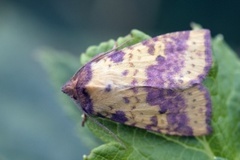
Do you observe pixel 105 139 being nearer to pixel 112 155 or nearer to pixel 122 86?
pixel 112 155

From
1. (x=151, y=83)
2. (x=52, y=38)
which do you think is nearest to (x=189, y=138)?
(x=151, y=83)

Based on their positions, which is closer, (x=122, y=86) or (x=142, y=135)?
(x=142, y=135)

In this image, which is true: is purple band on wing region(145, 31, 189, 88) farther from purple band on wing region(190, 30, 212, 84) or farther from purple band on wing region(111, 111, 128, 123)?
purple band on wing region(111, 111, 128, 123)

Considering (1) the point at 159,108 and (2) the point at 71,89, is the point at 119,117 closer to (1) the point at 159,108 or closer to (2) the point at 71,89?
(1) the point at 159,108

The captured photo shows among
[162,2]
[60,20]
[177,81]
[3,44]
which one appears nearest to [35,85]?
[3,44]

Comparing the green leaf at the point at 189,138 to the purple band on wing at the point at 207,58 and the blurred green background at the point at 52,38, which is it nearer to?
the purple band on wing at the point at 207,58

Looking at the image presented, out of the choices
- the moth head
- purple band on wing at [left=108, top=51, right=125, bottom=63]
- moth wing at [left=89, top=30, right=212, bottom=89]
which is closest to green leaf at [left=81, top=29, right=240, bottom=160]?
moth wing at [left=89, top=30, right=212, bottom=89]
